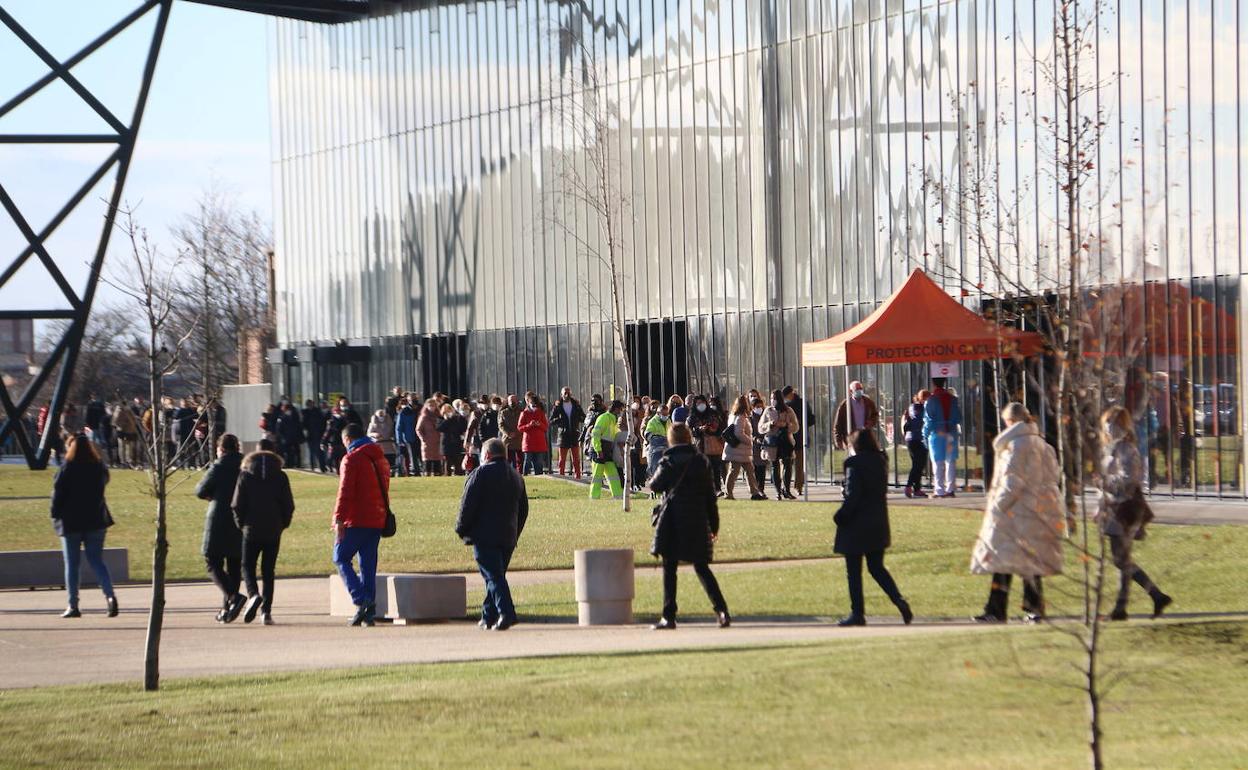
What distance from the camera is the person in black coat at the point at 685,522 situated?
1509 cm

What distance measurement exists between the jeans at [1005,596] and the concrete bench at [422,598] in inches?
194

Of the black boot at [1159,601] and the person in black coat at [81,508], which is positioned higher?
the person in black coat at [81,508]

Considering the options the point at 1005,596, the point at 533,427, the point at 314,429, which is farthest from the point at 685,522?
the point at 314,429

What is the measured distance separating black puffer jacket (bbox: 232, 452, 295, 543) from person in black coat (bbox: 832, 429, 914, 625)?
5.05m

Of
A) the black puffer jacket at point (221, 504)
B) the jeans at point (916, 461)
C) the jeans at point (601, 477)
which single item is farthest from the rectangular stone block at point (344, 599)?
the jeans at point (916, 461)

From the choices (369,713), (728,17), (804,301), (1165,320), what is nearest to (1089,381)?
(369,713)

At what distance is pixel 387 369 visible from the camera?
52.8 m

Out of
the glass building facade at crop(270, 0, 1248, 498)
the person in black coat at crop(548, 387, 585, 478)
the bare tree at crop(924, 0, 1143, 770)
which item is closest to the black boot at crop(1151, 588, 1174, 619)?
the glass building facade at crop(270, 0, 1248, 498)

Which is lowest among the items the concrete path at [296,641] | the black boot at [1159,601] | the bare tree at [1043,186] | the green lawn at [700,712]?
the concrete path at [296,641]

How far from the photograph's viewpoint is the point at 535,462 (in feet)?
126

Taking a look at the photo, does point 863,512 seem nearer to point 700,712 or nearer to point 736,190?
point 700,712

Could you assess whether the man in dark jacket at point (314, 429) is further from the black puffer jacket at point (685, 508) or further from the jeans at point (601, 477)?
the black puffer jacket at point (685, 508)

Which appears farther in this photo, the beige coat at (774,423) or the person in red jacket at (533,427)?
the person in red jacket at (533,427)

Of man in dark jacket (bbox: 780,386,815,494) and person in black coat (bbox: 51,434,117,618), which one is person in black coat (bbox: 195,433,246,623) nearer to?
person in black coat (bbox: 51,434,117,618)
